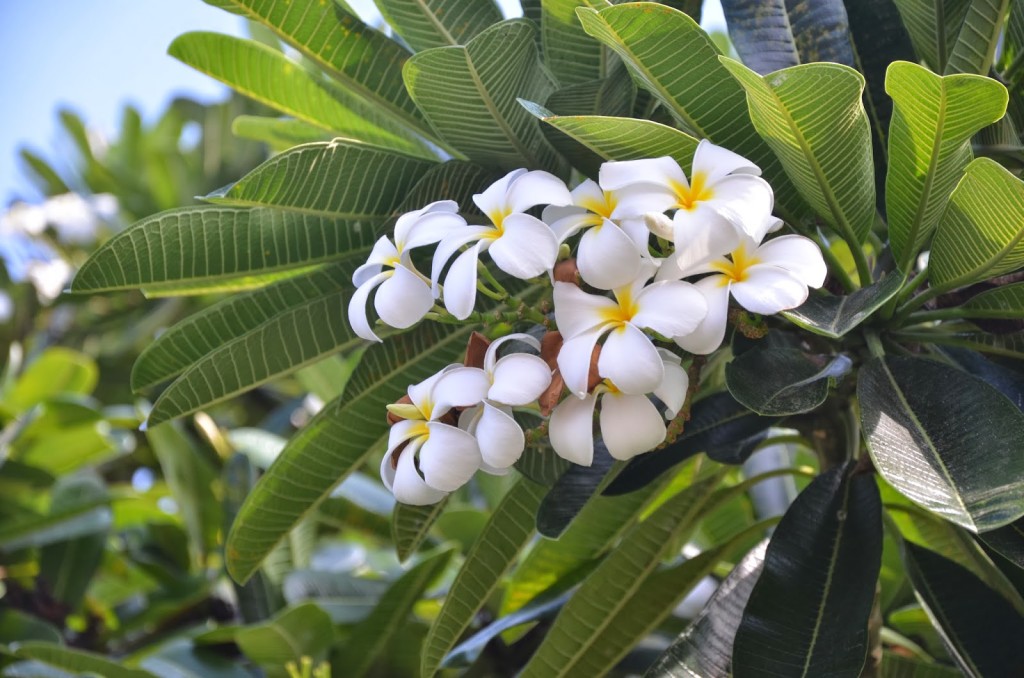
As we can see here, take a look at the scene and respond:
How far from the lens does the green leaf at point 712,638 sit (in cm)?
93

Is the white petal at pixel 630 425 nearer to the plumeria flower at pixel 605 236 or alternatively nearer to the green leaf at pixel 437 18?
the plumeria flower at pixel 605 236

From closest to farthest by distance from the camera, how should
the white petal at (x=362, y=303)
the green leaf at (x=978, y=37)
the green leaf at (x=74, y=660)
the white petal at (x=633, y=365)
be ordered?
1. the white petal at (x=633, y=365)
2. the white petal at (x=362, y=303)
3. the green leaf at (x=978, y=37)
4. the green leaf at (x=74, y=660)

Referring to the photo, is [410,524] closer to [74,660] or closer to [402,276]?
[402,276]

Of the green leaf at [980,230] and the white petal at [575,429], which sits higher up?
the green leaf at [980,230]

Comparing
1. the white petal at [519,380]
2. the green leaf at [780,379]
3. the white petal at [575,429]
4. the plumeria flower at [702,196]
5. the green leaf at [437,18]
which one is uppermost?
the green leaf at [437,18]

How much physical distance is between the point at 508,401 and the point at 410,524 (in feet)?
1.36

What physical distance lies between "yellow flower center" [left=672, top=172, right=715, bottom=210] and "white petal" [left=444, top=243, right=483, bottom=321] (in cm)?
14

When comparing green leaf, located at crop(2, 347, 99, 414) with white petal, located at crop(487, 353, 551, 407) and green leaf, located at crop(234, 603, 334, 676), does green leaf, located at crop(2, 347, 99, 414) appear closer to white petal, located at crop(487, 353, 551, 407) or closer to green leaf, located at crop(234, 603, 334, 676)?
green leaf, located at crop(234, 603, 334, 676)

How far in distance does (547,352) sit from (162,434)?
1.23 meters

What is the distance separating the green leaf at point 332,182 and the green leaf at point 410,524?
293mm

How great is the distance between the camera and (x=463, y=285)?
0.69 m

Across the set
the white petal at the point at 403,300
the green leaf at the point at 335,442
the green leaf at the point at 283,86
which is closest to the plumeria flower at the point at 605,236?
the white petal at the point at 403,300

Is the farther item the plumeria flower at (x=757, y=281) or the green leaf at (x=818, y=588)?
the green leaf at (x=818, y=588)

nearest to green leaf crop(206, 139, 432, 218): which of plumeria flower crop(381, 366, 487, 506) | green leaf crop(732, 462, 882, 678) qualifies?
plumeria flower crop(381, 366, 487, 506)
